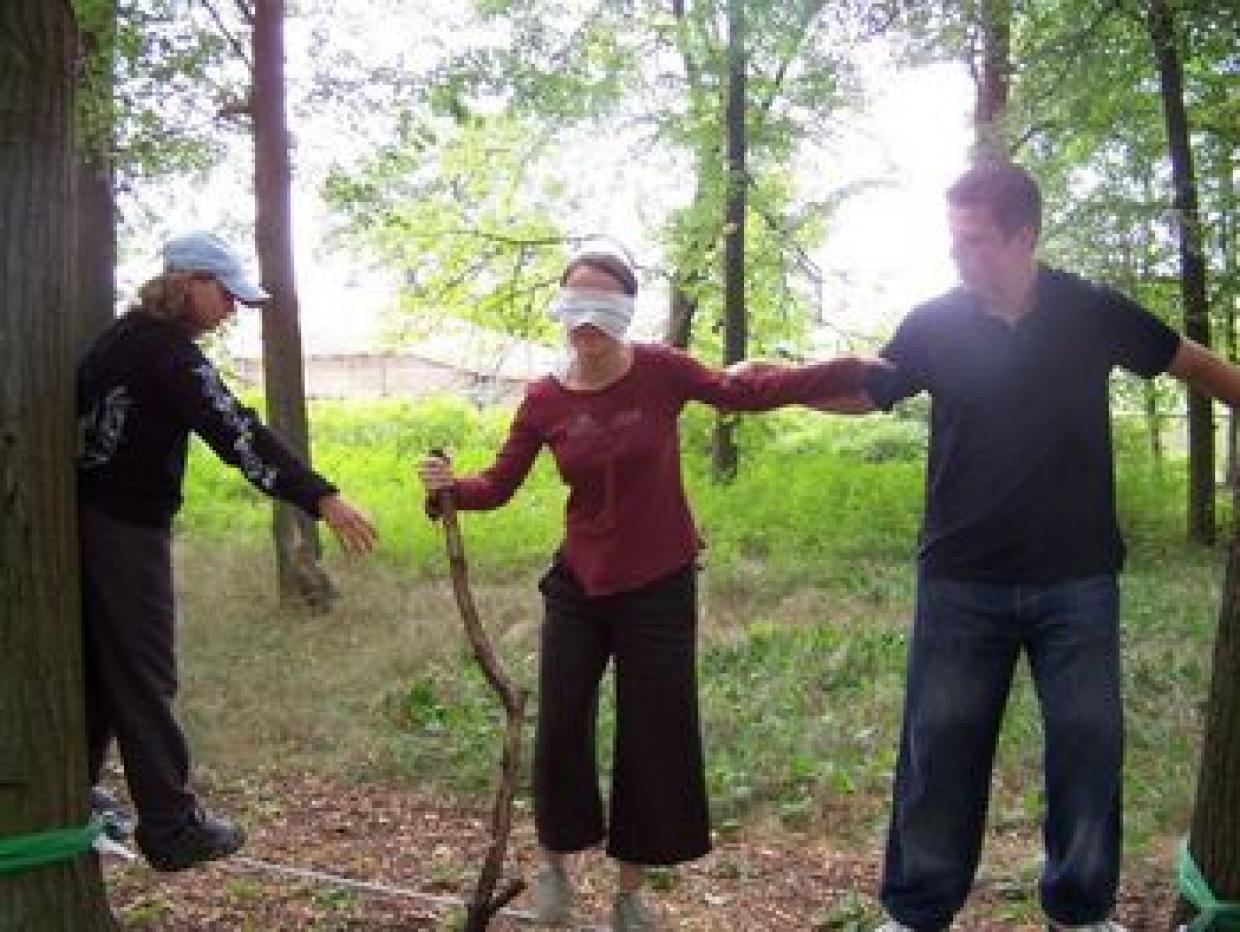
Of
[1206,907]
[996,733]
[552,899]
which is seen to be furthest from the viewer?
[552,899]

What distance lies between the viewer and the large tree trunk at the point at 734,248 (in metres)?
17.7

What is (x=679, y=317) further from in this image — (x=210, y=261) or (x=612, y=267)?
(x=210, y=261)

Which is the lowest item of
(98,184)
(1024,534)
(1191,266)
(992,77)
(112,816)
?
(112,816)

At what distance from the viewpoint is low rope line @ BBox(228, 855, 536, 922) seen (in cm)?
414

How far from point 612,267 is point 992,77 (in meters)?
16.0

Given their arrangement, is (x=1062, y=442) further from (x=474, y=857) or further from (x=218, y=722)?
(x=218, y=722)

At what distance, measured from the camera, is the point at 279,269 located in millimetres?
9883

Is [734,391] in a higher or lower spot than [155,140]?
lower

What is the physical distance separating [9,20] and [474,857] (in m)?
3.25

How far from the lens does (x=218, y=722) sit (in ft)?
22.7

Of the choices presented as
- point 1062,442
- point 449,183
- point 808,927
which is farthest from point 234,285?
point 449,183

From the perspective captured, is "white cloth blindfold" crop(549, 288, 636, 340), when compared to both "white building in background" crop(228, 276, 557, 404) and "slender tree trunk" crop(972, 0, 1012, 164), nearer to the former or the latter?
"white building in background" crop(228, 276, 557, 404)

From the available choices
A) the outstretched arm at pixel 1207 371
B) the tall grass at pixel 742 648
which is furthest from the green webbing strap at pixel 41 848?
the outstretched arm at pixel 1207 371

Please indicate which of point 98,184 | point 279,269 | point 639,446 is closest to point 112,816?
point 639,446
